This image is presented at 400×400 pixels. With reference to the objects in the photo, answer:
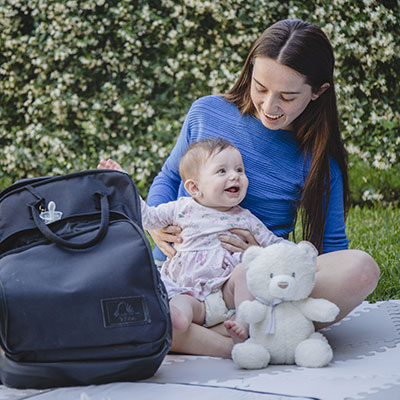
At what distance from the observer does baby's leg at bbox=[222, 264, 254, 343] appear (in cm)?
200

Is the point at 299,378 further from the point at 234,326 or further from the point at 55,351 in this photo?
the point at 55,351

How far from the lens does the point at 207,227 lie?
2.33 metres

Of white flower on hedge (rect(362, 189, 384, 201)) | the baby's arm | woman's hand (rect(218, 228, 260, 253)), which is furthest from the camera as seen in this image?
white flower on hedge (rect(362, 189, 384, 201))

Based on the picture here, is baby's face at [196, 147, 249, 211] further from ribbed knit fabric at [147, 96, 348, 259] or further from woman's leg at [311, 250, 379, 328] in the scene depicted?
woman's leg at [311, 250, 379, 328]


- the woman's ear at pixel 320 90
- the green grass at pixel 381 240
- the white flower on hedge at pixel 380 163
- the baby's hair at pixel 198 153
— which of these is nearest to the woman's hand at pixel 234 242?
the baby's hair at pixel 198 153

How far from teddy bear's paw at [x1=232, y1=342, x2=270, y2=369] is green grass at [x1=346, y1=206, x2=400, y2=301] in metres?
1.11

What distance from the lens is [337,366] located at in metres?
1.92

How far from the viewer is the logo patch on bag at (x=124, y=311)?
176 cm

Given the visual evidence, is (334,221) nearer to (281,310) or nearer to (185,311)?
(281,310)

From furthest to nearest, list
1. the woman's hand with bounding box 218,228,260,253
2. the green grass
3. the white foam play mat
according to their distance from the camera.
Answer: the green grass → the woman's hand with bounding box 218,228,260,253 → the white foam play mat

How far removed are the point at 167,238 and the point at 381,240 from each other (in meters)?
1.70

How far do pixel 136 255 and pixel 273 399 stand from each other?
52 cm

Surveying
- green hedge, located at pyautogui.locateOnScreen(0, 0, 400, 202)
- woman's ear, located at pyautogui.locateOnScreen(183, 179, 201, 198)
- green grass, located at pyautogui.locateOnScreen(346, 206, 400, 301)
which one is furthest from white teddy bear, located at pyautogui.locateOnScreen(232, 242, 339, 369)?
green hedge, located at pyautogui.locateOnScreen(0, 0, 400, 202)

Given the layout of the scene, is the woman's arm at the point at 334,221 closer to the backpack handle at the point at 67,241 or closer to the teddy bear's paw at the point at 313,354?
the teddy bear's paw at the point at 313,354
